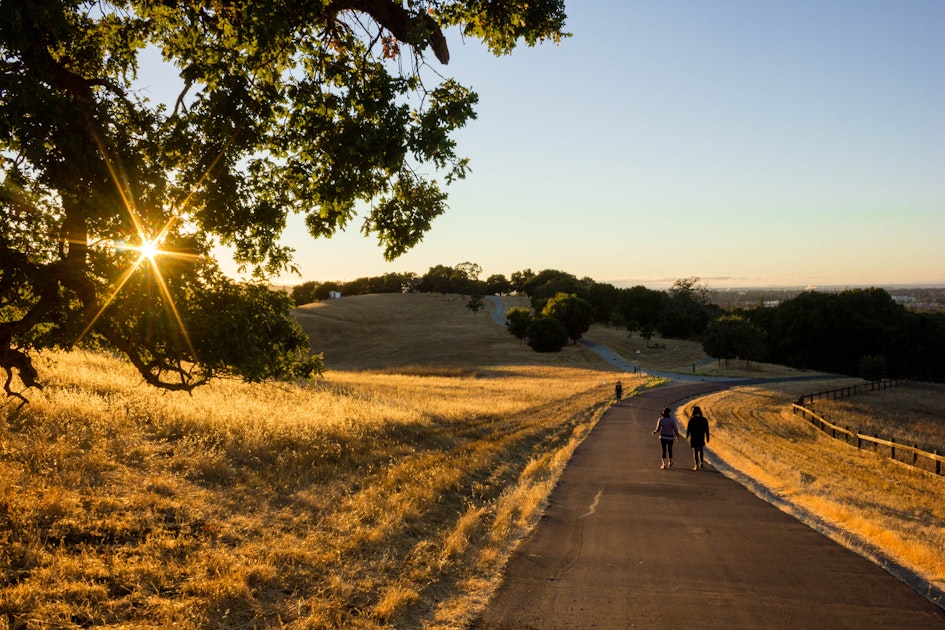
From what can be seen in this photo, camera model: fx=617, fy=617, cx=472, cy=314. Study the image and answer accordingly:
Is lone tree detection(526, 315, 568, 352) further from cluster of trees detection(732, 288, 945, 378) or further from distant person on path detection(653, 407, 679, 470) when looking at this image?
distant person on path detection(653, 407, 679, 470)

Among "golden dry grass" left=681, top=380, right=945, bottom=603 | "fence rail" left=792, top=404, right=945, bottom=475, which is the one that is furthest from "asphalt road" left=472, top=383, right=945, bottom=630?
"fence rail" left=792, top=404, right=945, bottom=475

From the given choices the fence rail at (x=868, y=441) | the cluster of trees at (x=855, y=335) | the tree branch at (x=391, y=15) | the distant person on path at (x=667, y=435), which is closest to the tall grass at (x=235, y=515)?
the distant person on path at (x=667, y=435)

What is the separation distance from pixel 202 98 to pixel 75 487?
5464mm

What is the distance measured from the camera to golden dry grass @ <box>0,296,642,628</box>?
6203mm

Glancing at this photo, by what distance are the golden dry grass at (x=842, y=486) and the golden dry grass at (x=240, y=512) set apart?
506 cm

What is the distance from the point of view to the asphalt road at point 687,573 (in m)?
6.28

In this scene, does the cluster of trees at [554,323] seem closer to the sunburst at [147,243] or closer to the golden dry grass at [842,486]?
the golden dry grass at [842,486]

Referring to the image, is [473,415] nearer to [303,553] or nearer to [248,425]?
[248,425]

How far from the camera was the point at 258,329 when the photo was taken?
305 inches

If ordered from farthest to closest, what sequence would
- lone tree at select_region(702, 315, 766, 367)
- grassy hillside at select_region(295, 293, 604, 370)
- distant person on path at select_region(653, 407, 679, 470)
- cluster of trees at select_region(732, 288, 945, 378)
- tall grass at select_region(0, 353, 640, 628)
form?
cluster of trees at select_region(732, 288, 945, 378) → grassy hillside at select_region(295, 293, 604, 370) → lone tree at select_region(702, 315, 766, 367) → distant person on path at select_region(653, 407, 679, 470) → tall grass at select_region(0, 353, 640, 628)

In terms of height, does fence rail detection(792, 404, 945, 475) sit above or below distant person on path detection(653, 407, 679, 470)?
below

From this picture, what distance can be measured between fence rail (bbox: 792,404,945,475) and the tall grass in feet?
46.3

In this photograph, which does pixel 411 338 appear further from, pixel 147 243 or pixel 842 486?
pixel 147 243

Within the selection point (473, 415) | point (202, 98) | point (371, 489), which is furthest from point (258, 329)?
point (473, 415)
